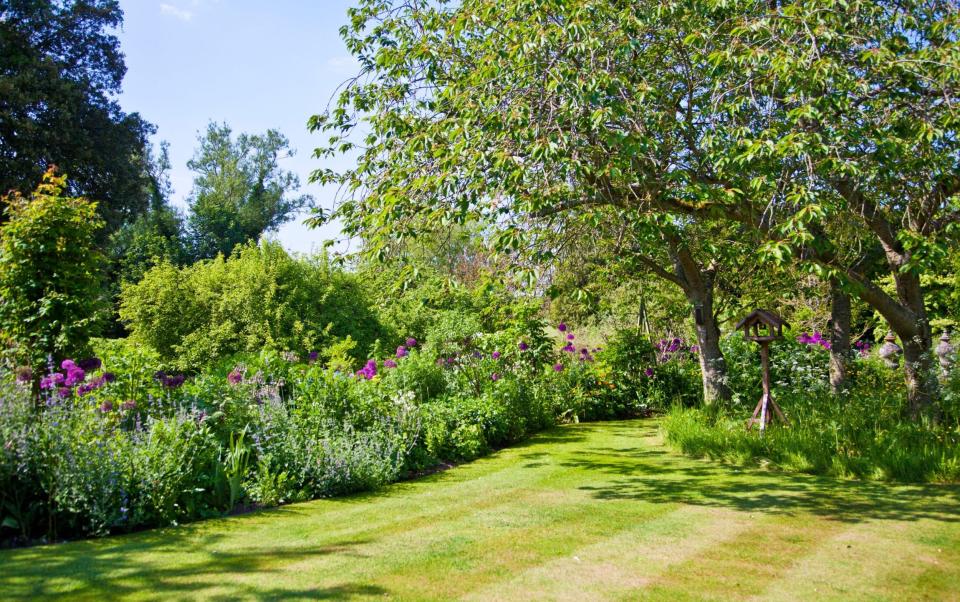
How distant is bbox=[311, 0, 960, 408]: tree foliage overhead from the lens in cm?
538

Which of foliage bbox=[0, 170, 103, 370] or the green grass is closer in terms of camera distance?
the green grass

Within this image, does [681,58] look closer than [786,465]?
No

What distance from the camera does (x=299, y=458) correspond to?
6.04 m

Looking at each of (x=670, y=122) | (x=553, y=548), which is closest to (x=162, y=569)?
(x=553, y=548)

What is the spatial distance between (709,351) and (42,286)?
7.88 meters

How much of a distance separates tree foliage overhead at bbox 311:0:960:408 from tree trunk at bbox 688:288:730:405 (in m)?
1.73

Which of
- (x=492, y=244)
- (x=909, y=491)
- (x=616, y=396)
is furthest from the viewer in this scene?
(x=616, y=396)

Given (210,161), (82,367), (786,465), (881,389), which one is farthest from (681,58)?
(210,161)

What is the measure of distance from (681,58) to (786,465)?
441cm

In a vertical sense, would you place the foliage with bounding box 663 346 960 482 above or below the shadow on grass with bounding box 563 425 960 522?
above

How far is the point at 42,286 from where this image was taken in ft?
19.7

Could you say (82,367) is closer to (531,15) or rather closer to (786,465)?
(531,15)

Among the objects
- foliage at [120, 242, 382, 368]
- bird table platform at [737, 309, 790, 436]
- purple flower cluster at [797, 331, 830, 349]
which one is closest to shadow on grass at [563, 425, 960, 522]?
bird table platform at [737, 309, 790, 436]

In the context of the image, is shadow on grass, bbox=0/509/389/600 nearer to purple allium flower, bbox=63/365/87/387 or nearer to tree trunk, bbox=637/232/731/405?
purple allium flower, bbox=63/365/87/387
